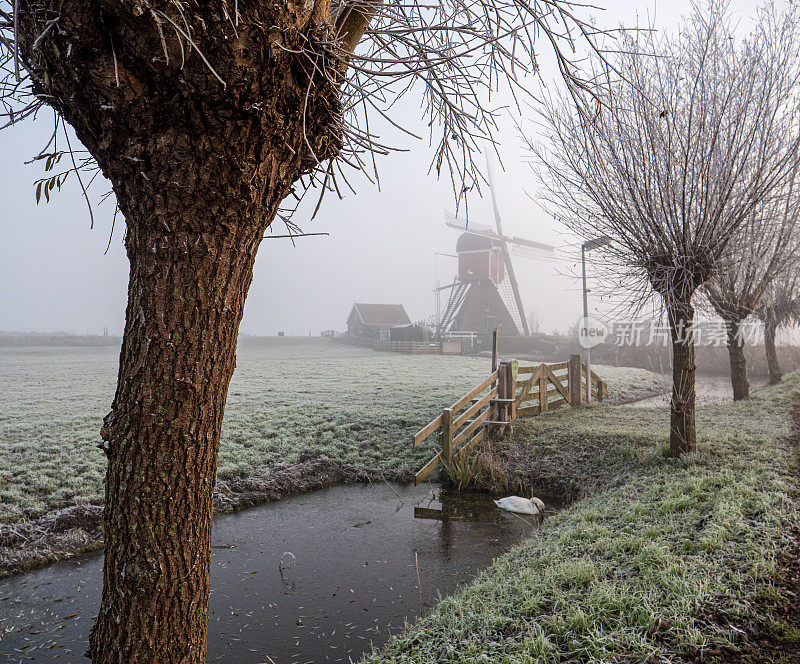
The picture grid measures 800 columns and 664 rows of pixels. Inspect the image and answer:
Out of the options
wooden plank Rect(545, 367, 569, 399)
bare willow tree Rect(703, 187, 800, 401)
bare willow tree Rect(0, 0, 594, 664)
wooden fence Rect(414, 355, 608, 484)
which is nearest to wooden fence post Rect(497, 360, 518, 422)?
wooden fence Rect(414, 355, 608, 484)

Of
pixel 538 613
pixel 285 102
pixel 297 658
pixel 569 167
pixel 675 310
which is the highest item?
pixel 569 167

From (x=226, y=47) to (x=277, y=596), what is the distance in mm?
4352

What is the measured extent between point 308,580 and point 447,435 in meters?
3.74

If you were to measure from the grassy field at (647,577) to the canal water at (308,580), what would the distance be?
1.79 ft

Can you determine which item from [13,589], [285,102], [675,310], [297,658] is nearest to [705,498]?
[675,310]

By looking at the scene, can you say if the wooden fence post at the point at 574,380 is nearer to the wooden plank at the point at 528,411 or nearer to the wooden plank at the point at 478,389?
the wooden plank at the point at 528,411

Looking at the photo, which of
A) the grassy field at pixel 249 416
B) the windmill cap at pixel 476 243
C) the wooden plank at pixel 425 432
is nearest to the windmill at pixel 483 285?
the windmill cap at pixel 476 243

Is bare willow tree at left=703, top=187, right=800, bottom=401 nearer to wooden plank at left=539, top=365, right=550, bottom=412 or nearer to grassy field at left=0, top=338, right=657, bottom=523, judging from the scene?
wooden plank at left=539, top=365, right=550, bottom=412

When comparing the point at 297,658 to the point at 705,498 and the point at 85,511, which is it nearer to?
the point at 85,511

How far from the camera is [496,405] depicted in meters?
9.20

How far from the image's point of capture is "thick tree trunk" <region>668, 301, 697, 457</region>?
660 centimetres

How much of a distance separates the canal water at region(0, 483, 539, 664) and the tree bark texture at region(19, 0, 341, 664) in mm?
2221

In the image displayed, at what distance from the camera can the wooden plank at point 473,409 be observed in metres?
8.22

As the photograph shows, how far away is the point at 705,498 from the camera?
5172 mm
